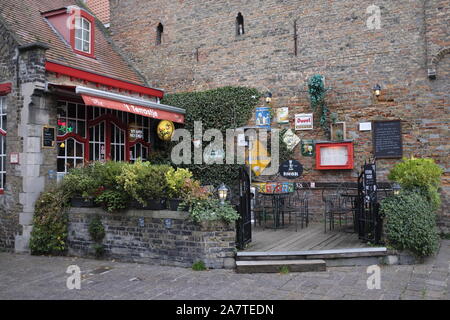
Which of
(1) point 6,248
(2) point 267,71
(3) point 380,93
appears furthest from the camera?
(2) point 267,71

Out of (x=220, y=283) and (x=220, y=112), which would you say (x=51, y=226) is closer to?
(x=220, y=283)

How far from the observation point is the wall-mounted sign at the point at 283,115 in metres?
10.2

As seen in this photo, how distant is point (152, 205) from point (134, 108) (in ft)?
11.3

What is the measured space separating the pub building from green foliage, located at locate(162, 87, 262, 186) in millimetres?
503

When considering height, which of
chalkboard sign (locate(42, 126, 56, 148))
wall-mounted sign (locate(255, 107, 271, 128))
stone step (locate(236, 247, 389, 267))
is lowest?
stone step (locate(236, 247, 389, 267))

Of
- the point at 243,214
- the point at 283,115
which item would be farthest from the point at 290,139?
the point at 243,214

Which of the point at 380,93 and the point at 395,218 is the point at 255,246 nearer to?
the point at 395,218

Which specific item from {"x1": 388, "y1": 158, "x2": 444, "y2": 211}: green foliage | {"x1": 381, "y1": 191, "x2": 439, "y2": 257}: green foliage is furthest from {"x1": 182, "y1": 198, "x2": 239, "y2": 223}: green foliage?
{"x1": 388, "y1": 158, "x2": 444, "y2": 211}: green foliage

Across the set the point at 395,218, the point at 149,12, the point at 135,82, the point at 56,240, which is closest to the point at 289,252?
the point at 395,218

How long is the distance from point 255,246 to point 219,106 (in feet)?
17.0

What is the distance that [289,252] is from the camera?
6.25 metres

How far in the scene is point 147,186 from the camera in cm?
678

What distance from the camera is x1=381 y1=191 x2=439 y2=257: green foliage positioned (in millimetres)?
6062

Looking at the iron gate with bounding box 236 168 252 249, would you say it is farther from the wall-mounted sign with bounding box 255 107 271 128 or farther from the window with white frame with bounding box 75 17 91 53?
the window with white frame with bounding box 75 17 91 53
